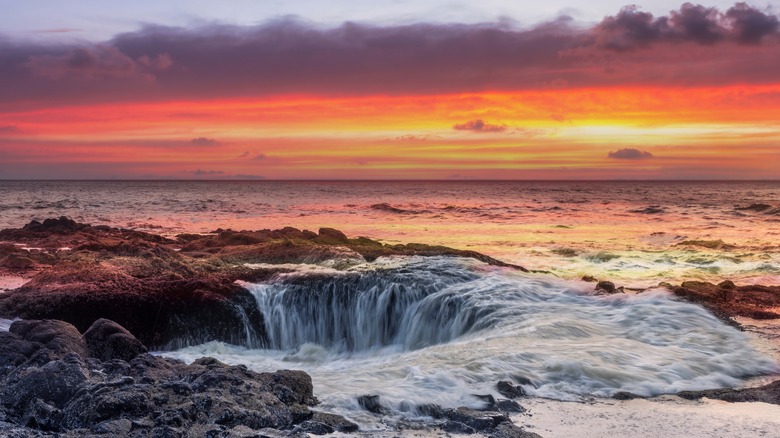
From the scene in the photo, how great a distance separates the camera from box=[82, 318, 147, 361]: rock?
25.6 ft

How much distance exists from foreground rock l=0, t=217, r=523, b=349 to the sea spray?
43 cm

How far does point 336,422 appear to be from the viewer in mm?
6230

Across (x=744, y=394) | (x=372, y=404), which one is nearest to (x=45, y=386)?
(x=372, y=404)

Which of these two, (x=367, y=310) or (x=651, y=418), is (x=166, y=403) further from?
(x=367, y=310)

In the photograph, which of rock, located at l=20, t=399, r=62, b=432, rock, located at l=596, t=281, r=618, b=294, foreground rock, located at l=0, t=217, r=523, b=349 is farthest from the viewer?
rock, located at l=596, t=281, r=618, b=294

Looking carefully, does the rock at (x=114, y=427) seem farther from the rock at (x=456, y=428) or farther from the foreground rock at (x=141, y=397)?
the rock at (x=456, y=428)

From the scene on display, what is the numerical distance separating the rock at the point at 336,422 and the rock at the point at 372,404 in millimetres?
479

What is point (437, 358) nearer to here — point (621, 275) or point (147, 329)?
point (147, 329)

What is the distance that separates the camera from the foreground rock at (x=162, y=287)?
11289mm

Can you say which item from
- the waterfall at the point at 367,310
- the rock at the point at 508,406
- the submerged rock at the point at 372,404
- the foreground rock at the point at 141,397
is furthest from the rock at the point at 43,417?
the waterfall at the point at 367,310

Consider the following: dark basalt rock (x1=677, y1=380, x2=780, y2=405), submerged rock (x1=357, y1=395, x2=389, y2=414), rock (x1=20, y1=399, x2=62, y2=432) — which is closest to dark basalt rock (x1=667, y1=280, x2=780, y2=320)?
Result: dark basalt rock (x1=677, y1=380, x2=780, y2=405)

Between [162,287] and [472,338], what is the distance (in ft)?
18.5

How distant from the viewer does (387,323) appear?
11961 mm

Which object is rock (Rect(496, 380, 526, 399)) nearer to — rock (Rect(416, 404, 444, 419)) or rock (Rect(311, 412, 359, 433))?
rock (Rect(416, 404, 444, 419))
